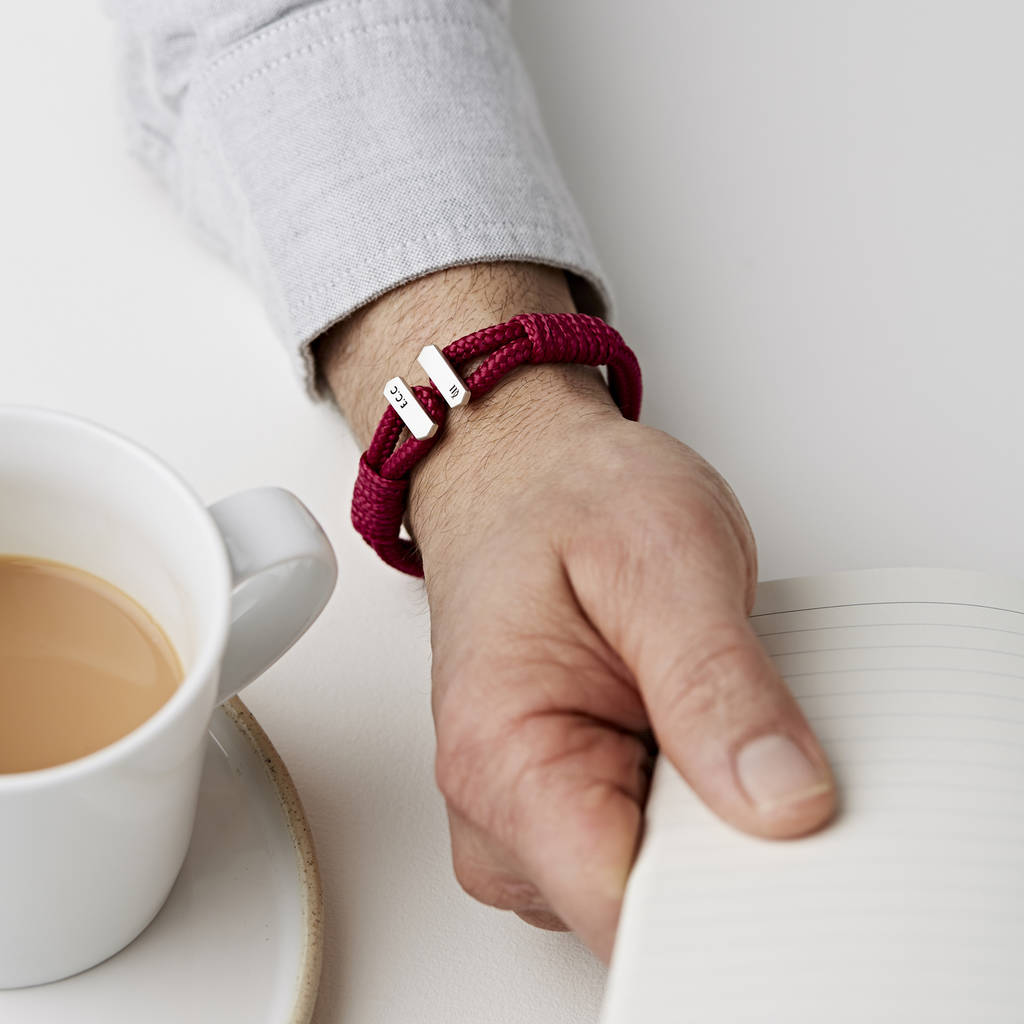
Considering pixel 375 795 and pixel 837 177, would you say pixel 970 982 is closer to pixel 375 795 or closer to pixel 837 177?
pixel 375 795

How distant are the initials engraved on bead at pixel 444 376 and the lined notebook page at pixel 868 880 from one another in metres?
0.19

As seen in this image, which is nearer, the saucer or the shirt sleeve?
the saucer

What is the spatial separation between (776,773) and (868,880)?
0.12 ft

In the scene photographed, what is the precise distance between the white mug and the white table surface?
11 centimetres

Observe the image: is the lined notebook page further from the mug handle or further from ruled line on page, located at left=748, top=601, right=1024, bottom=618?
the mug handle

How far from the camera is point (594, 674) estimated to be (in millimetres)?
382

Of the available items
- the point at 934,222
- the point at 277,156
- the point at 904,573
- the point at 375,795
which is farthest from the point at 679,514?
the point at 934,222

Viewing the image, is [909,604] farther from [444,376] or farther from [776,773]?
[444,376]

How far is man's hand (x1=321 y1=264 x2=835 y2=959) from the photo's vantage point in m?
0.34

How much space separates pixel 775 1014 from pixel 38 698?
231mm

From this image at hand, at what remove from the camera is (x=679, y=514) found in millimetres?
384

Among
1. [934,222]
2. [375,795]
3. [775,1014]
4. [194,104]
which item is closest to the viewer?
[775,1014]

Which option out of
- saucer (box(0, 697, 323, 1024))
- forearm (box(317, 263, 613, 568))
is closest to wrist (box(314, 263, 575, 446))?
forearm (box(317, 263, 613, 568))

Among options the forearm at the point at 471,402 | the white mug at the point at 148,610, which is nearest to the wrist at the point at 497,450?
the forearm at the point at 471,402
